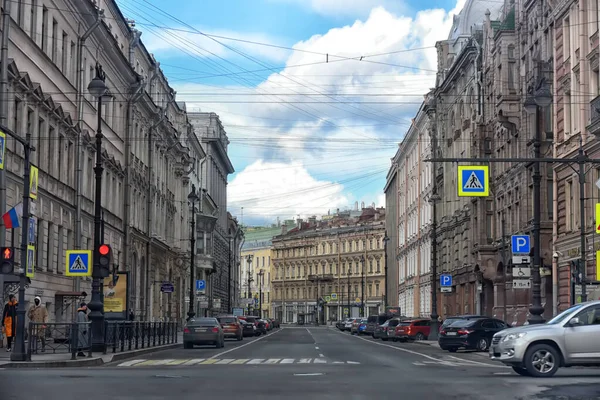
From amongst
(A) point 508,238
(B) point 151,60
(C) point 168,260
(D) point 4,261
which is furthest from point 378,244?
(D) point 4,261

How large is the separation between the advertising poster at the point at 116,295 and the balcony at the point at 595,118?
19.4 m

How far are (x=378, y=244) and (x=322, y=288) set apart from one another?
58.1 feet

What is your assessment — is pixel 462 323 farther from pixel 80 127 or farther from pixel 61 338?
pixel 80 127

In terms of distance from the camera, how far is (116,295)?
40656mm

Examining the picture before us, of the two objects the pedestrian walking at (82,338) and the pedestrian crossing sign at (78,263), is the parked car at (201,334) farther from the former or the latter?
the pedestrian walking at (82,338)

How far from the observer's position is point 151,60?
70.0 metres

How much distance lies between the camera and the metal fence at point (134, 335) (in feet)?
106

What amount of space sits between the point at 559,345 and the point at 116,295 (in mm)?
23546

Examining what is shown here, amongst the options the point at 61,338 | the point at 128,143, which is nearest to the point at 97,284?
the point at 61,338

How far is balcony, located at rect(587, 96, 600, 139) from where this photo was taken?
1500 inches

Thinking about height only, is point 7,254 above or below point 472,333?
above

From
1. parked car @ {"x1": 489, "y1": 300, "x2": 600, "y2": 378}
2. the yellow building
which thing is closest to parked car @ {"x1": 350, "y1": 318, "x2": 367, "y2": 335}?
parked car @ {"x1": 489, "y1": 300, "x2": 600, "y2": 378}

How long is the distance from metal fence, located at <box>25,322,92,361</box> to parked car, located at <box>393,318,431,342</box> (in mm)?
30771

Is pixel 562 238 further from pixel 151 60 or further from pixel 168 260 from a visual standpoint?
pixel 168 260
